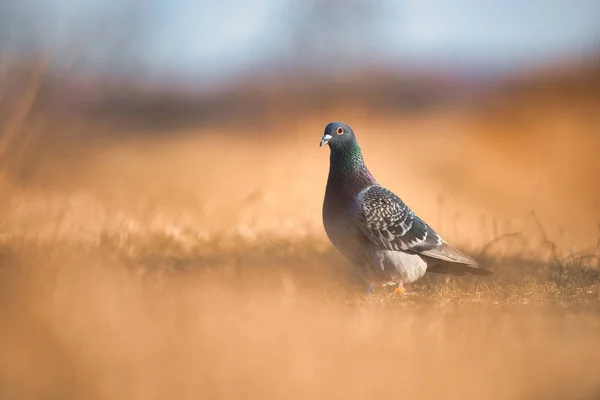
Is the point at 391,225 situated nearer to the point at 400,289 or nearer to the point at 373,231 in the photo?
the point at 373,231

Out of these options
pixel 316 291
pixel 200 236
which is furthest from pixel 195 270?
pixel 316 291

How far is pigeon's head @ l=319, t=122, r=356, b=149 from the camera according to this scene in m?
5.59

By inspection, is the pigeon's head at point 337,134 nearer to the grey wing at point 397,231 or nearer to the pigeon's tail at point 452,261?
the grey wing at point 397,231

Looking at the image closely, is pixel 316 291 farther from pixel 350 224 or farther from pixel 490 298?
pixel 490 298

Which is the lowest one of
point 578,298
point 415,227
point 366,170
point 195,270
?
point 195,270

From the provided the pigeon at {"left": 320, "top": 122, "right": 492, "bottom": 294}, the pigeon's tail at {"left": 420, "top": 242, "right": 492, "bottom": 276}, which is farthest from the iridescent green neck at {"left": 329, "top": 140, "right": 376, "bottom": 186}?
the pigeon's tail at {"left": 420, "top": 242, "right": 492, "bottom": 276}

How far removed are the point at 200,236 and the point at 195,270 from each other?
567 mm

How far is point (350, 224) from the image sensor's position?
5379mm

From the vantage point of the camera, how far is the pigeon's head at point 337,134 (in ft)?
18.4

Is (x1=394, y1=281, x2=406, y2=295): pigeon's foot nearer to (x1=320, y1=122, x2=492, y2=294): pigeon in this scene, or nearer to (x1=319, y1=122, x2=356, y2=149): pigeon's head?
(x1=320, y1=122, x2=492, y2=294): pigeon

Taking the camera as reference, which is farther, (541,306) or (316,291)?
(316,291)

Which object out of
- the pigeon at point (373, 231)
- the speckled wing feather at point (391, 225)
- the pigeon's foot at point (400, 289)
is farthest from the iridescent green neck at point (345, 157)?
the pigeon's foot at point (400, 289)

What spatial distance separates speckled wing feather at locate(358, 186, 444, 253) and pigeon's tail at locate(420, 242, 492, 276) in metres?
0.06

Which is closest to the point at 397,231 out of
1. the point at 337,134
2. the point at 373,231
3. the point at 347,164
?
the point at 373,231
